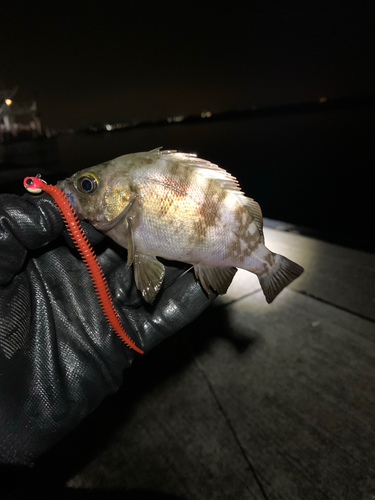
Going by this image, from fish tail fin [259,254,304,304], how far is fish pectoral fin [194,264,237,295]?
0.96 feet

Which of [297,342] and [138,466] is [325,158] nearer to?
[297,342]

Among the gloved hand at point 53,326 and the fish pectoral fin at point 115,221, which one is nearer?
the gloved hand at point 53,326

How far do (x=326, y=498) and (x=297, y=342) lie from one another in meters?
1.42

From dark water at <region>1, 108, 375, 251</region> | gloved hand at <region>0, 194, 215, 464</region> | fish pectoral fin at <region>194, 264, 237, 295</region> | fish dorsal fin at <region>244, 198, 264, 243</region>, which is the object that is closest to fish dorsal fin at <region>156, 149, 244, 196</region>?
fish dorsal fin at <region>244, 198, 264, 243</region>

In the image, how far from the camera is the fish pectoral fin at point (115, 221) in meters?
1.77

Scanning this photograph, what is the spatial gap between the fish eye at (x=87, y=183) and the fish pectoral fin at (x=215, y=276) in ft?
3.01

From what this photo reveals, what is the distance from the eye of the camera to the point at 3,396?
1.51m

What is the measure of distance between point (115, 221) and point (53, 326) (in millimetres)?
876

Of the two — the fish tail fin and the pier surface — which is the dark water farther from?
the fish tail fin

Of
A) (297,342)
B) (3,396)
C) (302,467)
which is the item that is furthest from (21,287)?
(297,342)

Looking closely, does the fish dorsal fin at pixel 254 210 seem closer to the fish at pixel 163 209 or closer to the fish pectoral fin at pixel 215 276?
the fish at pixel 163 209

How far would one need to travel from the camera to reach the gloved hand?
62.8 inches

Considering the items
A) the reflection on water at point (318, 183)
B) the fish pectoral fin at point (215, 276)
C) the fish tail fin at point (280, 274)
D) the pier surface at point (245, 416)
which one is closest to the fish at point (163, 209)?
the fish pectoral fin at point (215, 276)

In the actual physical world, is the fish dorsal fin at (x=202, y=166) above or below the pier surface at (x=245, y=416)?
above
